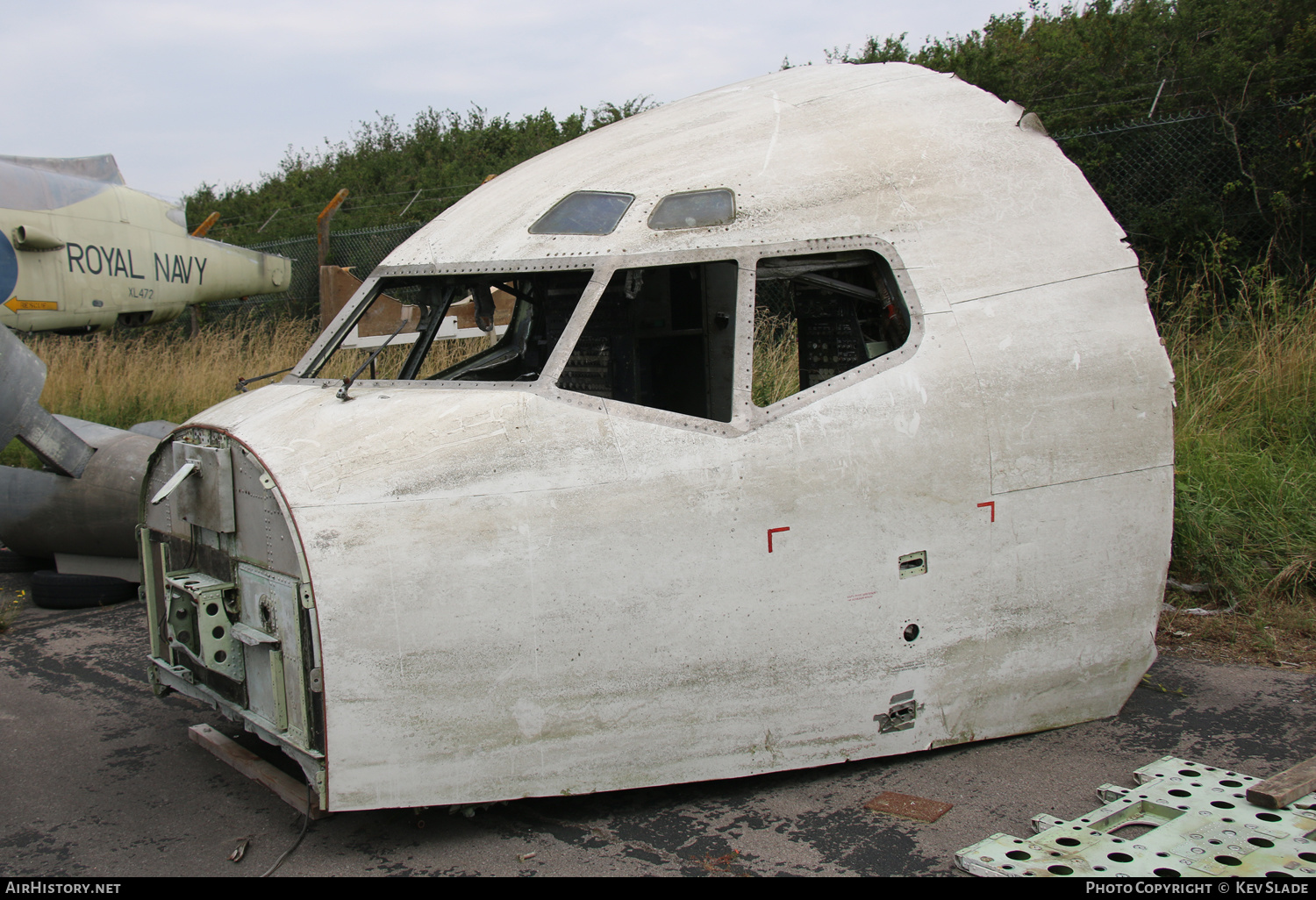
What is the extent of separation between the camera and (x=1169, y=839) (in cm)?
321

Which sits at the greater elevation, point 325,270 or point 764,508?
point 325,270

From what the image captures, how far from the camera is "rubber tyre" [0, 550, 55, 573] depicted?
7707 millimetres

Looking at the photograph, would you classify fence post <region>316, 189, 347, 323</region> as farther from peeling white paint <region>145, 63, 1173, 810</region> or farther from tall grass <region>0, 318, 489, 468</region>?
peeling white paint <region>145, 63, 1173, 810</region>

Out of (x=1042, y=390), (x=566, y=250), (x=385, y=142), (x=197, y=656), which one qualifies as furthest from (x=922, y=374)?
(x=385, y=142)

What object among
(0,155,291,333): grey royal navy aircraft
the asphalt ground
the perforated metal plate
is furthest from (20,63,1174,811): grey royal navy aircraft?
(0,155,291,333): grey royal navy aircraft

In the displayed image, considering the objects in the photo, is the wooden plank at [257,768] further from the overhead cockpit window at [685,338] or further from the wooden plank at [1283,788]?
the wooden plank at [1283,788]

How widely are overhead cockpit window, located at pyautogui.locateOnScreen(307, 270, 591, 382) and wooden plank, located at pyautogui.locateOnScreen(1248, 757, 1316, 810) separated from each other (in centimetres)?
313

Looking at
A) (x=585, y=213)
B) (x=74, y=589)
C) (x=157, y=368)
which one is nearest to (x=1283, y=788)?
(x=585, y=213)

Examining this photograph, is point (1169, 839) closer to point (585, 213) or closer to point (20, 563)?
point (585, 213)

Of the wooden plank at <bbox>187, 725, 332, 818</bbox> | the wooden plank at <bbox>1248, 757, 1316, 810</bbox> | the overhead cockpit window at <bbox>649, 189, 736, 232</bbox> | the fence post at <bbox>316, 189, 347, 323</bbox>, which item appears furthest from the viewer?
the fence post at <bbox>316, 189, 347, 323</bbox>

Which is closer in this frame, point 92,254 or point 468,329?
point 468,329

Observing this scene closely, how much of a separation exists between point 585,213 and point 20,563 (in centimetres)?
649

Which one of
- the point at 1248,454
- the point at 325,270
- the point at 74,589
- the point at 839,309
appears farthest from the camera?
the point at 325,270

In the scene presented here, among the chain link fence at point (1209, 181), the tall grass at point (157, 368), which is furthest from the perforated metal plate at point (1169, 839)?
the chain link fence at point (1209, 181)
